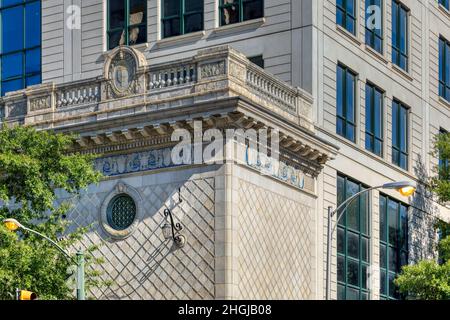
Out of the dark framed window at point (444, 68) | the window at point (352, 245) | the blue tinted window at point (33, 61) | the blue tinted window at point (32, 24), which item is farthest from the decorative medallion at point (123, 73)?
the dark framed window at point (444, 68)

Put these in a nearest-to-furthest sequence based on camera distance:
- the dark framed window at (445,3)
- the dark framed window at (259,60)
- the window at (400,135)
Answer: the dark framed window at (259,60), the window at (400,135), the dark framed window at (445,3)

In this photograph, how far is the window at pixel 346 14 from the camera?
4078 cm

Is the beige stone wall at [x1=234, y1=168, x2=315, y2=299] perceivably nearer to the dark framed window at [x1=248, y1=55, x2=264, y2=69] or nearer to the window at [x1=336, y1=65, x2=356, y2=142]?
the window at [x1=336, y1=65, x2=356, y2=142]

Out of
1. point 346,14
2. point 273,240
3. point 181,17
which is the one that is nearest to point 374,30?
point 346,14

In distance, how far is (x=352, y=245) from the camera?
4003 cm

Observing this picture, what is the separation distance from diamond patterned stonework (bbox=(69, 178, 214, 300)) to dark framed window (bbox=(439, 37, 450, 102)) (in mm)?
19644

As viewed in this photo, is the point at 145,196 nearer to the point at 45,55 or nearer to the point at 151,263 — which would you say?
the point at 151,263

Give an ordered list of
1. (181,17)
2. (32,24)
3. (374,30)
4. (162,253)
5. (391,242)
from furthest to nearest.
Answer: (32,24) < (374,30) < (391,242) < (181,17) < (162,253)

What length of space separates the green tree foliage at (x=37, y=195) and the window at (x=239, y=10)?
977cm

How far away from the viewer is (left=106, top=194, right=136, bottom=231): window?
1394 inches

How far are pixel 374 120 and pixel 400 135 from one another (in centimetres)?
270

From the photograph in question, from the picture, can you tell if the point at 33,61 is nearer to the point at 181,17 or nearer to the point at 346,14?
the point at 181,17

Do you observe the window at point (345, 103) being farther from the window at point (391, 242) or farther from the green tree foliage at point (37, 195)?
the green tree foliage at point (37, 195)
